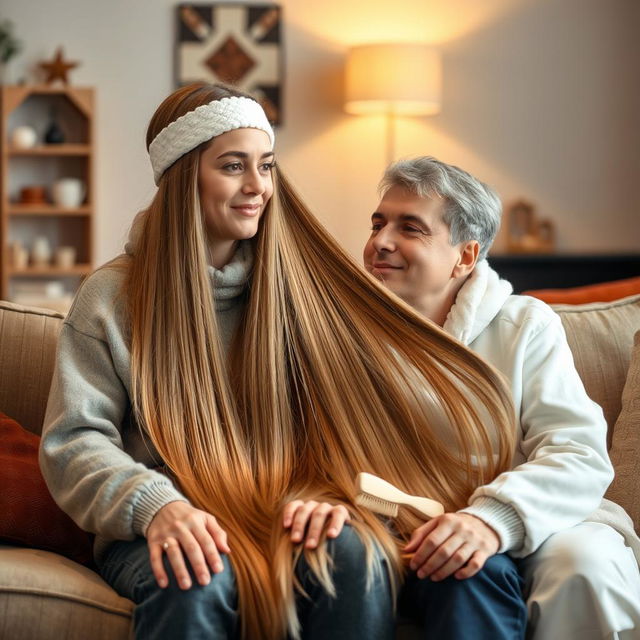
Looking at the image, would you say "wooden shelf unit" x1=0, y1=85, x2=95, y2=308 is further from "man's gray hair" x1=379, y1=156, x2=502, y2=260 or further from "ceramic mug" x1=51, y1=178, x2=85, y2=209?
"man's gray hair" x1=379, y1=156, x2=502, y2=260

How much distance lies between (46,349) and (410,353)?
789mm

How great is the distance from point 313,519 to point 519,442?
0.49 metres

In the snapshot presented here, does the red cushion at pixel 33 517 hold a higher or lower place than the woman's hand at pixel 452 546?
lower

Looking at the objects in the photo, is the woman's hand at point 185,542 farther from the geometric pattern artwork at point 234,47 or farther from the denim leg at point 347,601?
the geometric pattern artwork at point 234,47

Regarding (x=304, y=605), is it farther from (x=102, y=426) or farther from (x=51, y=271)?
(x=51, y=271)

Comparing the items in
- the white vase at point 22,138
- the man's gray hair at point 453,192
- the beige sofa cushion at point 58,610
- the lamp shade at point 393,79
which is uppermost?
the lamp shade at point 393,79

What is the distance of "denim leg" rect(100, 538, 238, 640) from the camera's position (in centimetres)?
151

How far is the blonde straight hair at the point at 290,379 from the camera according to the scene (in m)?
1.81

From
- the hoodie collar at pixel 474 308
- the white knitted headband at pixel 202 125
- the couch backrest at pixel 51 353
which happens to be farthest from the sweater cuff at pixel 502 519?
the white knitted headband at pixel 202 125

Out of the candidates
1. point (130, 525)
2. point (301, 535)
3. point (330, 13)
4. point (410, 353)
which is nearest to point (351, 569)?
point (301, 535)

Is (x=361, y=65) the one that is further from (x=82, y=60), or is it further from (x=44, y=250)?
(x=44, y=250)

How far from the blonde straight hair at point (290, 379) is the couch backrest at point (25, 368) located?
40 centimetres

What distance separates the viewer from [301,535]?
63.3 inches

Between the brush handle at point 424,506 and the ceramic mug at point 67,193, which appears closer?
the brush handle at point 424,506
